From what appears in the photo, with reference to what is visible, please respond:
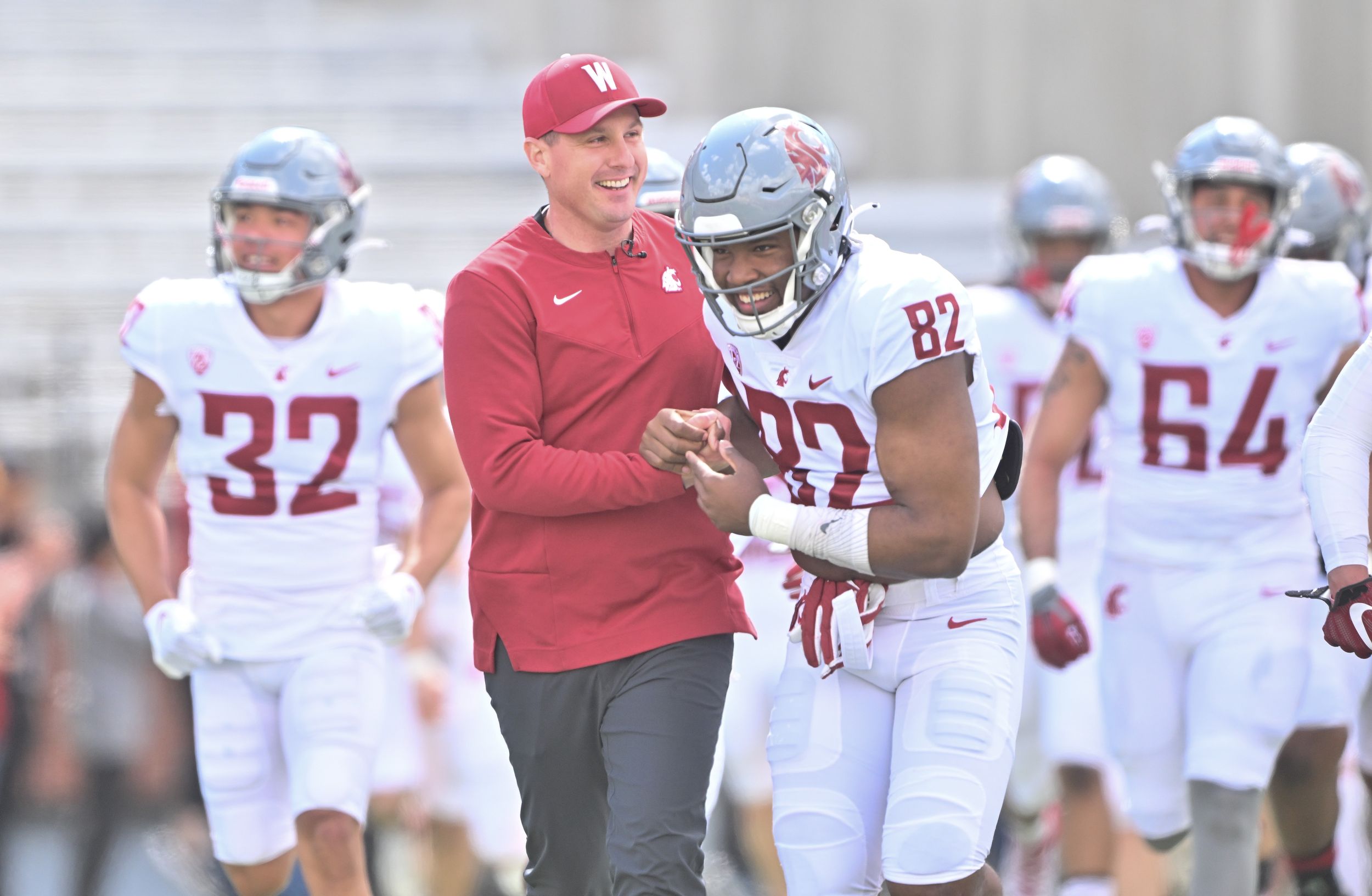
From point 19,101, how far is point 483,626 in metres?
11.4

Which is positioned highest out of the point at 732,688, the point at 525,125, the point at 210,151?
the point at 525,125

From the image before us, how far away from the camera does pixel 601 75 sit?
391cm

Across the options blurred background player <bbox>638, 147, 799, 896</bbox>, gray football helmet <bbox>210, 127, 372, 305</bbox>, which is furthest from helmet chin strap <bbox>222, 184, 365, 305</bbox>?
blurred background player <bbox>638, 147, 799, 896</bbox>

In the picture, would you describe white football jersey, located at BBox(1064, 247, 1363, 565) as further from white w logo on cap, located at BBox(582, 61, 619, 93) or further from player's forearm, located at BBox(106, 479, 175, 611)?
player's forearm, located at BBox(106, 479, 175, 611)

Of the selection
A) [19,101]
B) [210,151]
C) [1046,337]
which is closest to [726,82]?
[210,151]

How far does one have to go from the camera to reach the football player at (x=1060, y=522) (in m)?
5.77

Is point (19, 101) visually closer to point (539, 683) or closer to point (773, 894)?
point (773, 894)

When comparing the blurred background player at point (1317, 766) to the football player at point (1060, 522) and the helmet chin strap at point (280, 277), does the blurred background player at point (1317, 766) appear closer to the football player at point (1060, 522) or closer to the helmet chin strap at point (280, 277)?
the football player at point (1060, 522)

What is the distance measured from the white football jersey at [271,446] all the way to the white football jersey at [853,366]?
52.3 inches

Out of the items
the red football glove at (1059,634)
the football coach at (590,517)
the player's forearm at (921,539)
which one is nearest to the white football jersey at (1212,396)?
the red football glove at (1059,634)

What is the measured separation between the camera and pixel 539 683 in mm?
3879

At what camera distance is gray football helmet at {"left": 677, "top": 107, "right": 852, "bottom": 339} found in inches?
136

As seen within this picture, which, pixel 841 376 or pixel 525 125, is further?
pixel 525 125

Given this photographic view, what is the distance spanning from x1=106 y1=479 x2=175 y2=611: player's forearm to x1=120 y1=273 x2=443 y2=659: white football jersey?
106mm
